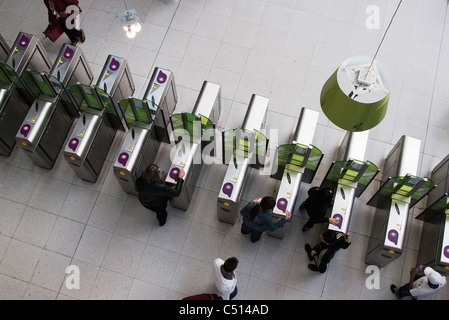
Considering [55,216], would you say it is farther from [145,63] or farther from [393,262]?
[393,262]

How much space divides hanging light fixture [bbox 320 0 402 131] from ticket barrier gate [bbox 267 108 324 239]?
2.05 m

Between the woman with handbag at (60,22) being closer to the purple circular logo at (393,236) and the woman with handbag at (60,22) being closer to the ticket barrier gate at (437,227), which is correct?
the purple circular logo at (393,236)

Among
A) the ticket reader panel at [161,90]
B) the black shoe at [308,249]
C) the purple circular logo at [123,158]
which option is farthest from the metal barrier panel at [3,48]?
the black shoe at [308,249]

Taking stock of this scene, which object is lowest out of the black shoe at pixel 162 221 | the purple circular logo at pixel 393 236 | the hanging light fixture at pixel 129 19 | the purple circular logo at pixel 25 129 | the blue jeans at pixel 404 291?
the black shoe at pixel 162 221

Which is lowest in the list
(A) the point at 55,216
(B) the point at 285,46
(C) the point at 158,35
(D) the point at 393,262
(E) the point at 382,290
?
(A) the point at 55,216

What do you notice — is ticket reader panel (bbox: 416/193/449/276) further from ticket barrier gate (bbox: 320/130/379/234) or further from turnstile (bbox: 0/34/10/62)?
turnstile (bbox: 0/34/10/62)

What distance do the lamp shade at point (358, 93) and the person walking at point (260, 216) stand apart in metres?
1.87

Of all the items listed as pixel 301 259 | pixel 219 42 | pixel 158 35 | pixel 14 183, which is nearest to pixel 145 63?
pixel 158 35

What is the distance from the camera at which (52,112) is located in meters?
6.00

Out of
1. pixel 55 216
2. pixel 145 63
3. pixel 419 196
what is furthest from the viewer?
pixel 145 63

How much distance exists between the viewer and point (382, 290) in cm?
567

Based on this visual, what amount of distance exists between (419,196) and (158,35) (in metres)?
5.31

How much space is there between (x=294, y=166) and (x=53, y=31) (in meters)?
5.02

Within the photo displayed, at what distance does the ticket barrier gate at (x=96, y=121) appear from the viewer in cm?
565
